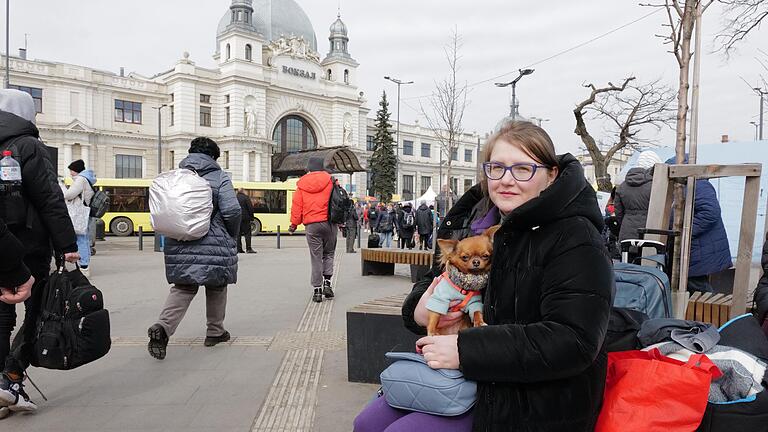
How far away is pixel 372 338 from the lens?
4.24m

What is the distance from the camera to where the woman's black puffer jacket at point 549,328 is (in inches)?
65.9

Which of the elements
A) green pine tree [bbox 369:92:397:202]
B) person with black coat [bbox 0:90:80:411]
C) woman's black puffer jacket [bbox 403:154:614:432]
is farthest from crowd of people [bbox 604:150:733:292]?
green pine tree [bbox 369:92:397:202]

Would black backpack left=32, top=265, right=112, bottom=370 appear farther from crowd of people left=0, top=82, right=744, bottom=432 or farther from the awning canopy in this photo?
the awning canopy

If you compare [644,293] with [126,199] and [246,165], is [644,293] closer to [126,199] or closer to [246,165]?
[126,199]

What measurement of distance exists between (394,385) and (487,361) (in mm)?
362

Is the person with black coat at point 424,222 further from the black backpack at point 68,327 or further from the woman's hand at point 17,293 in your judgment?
the woman's hand at point 17,293

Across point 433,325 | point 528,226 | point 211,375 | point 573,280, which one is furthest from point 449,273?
point 211,375

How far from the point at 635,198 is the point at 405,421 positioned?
4272 millimetres

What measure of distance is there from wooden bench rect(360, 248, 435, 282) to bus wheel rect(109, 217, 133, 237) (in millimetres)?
21399

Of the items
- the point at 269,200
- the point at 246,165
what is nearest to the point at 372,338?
the point at 269,200

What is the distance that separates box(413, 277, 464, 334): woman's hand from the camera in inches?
85.6

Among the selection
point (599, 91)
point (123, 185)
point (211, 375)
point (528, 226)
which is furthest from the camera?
point (123, 185)

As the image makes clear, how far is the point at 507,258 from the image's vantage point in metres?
1.88

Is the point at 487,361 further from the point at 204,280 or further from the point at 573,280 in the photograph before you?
the point at 204,280
